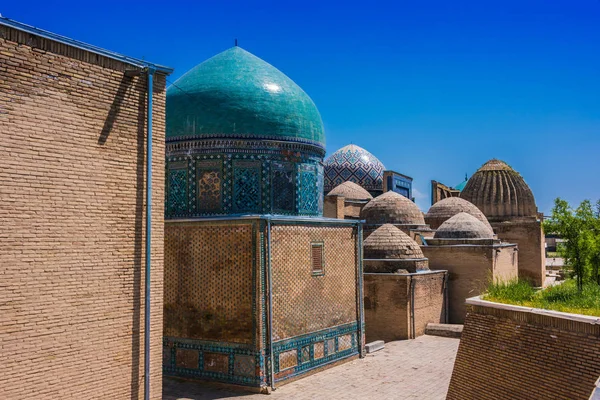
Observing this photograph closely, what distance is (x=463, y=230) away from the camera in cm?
1970

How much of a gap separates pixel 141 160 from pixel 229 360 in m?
4.93

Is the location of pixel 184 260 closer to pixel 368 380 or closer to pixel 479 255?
pixel 368 380

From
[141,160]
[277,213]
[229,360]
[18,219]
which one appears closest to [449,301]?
[277,213]

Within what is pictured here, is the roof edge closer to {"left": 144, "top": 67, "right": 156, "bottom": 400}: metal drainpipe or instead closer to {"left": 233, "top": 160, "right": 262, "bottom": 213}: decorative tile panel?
{"left": 144, "top": 67, "right": 156, "bottom": 400}: metal drainpipe

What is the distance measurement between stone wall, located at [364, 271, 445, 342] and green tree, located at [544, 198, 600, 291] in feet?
13.3

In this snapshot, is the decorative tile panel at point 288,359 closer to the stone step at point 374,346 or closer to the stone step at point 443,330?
the stone step at point 374,346

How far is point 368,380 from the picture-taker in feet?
36.9

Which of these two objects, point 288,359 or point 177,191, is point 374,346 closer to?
point 288,359

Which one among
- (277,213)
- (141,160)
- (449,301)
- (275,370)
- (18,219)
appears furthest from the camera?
(449,301)

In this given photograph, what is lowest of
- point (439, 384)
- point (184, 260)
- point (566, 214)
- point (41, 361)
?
point (439, 384)

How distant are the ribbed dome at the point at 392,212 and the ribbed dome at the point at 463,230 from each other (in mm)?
1277

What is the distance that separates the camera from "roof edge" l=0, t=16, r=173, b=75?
237 inches

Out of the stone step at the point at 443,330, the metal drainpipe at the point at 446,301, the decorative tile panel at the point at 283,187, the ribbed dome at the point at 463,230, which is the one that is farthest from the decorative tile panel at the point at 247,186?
the ribbed dome at the point at 463,230

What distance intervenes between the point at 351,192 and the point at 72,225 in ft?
64.1
